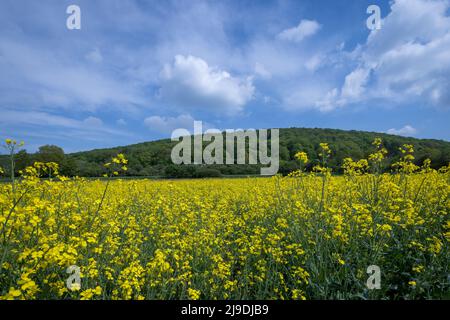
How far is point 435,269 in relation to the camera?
3344mm

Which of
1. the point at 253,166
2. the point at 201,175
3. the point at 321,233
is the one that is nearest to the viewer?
the point at 321,233

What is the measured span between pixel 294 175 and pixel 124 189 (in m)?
5.37

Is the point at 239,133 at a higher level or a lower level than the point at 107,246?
higher

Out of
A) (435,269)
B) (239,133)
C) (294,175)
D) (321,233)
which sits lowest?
(435,269)

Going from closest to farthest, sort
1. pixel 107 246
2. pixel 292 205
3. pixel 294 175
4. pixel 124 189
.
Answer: pixel 107 246 < pixel 292 205 < pixel 294 175 < pixel 124 189

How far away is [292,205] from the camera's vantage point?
226 inches

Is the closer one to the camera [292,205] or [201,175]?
[292,205]

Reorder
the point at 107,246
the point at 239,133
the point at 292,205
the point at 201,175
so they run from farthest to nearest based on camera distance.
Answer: the point at 239,133 → the point at 201,175 → the point at 292,205 → the point at 107,246
